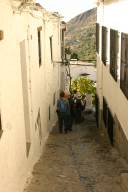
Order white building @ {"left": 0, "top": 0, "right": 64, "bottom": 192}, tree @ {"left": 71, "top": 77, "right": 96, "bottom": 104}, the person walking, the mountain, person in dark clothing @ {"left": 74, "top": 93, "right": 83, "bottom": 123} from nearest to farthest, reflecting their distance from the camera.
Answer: white building @ {"left": 0, "top": 0, "right": 64, "bottom": 192} → the person walking → person in dark clothing @ {"left": 74, "top": 93, "right": 83, "bottom": 123} → tree @ {"left": 71, "top": 77, "right": 96, "bottom": 104} → the mountain

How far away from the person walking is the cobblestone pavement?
48 cm

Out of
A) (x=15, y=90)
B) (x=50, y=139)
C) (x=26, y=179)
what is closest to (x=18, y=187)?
(x=26, y=179)

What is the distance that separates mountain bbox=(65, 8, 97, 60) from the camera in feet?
148

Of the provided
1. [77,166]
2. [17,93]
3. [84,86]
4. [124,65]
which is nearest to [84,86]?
[84,86]

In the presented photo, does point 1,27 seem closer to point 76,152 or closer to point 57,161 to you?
point 57,161

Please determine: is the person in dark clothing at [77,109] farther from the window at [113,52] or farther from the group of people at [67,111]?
the window at [113,52]

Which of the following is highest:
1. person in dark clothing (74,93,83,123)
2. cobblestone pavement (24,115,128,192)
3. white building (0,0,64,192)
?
white building (0,0,64,192)

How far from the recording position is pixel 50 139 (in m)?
15.9

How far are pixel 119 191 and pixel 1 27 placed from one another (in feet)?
15.1

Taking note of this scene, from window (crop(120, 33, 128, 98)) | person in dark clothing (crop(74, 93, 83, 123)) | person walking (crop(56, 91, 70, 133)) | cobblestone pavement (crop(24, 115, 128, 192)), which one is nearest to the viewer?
cobblestone pavement (crop(24, 115, 128, 192))

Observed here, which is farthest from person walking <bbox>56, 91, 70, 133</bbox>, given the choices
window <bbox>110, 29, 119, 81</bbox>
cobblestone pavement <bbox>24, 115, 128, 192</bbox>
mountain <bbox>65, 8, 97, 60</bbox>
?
mountain <bbox>65, 8, 97, 60</bbox>

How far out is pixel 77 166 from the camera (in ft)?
38.4

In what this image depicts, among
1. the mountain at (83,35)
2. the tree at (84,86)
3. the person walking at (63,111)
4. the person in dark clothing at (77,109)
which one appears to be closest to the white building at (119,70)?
the person walking at (63,111)

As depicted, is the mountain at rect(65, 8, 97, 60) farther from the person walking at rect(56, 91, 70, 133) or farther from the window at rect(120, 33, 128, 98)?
the window at rect(120, 33, 128, 98)
